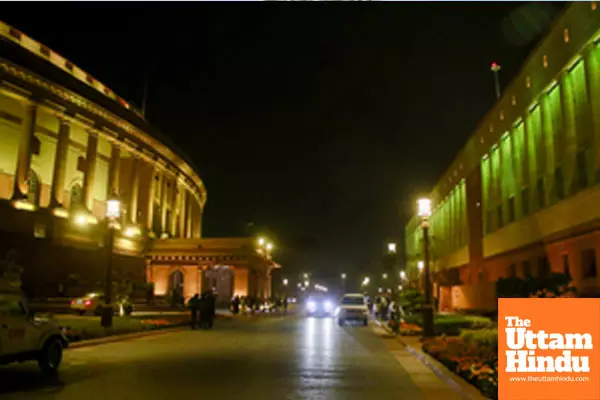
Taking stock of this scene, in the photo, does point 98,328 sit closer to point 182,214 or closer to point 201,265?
point 201,265

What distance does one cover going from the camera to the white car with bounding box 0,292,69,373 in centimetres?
1112

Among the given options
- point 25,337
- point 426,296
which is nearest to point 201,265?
point 426,296

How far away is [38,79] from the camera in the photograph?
42.1 meters

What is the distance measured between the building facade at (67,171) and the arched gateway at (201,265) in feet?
0.79

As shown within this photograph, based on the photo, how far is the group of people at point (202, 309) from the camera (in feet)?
94.5

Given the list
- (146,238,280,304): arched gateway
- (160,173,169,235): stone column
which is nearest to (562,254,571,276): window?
(146,238,280,304): arched gateway

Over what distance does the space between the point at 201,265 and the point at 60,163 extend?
793 inches

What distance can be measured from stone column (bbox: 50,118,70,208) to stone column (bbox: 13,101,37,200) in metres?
3.56

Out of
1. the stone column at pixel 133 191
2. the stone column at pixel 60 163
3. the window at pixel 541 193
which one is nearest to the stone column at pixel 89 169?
the stone column at pixel 60 163

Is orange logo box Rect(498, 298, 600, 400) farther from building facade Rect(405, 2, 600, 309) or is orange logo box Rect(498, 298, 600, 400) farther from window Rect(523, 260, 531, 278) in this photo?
window Rect(523, 260, 531, 278)

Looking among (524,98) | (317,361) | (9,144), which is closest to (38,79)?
(9,144)

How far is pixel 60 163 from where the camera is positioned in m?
46.9

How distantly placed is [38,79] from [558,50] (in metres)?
33.9

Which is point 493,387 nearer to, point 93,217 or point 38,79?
point 38,79
